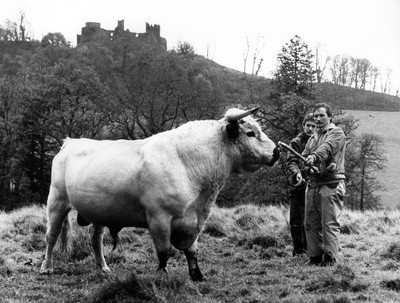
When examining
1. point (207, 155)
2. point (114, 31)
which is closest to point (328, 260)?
point (207, 155)

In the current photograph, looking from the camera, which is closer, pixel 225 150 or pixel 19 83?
pixel 225 150

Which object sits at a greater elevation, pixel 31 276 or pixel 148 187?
pixel 148 187

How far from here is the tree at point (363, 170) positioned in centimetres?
4072

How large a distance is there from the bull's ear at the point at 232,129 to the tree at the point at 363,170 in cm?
3481

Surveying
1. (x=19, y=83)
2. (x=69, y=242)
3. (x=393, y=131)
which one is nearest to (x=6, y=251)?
(x=69, y=242)

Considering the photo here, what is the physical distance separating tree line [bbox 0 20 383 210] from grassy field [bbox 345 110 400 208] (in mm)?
2761

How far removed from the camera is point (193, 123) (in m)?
6.86

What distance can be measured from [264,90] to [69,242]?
130 feet

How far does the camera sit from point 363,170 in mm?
46750

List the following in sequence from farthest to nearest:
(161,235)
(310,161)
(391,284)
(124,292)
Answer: (310,161) < (161,235) < (391,284) < (124,292)

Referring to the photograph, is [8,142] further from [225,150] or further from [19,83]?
[225,150]

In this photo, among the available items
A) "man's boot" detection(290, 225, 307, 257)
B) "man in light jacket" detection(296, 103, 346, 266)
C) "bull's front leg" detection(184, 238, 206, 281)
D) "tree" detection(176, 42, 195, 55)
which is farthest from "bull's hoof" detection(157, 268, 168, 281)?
"tree" detection(176, 42, 195, 55)

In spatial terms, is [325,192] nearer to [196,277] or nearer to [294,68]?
[196,277]

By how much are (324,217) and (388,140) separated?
62.6 m
